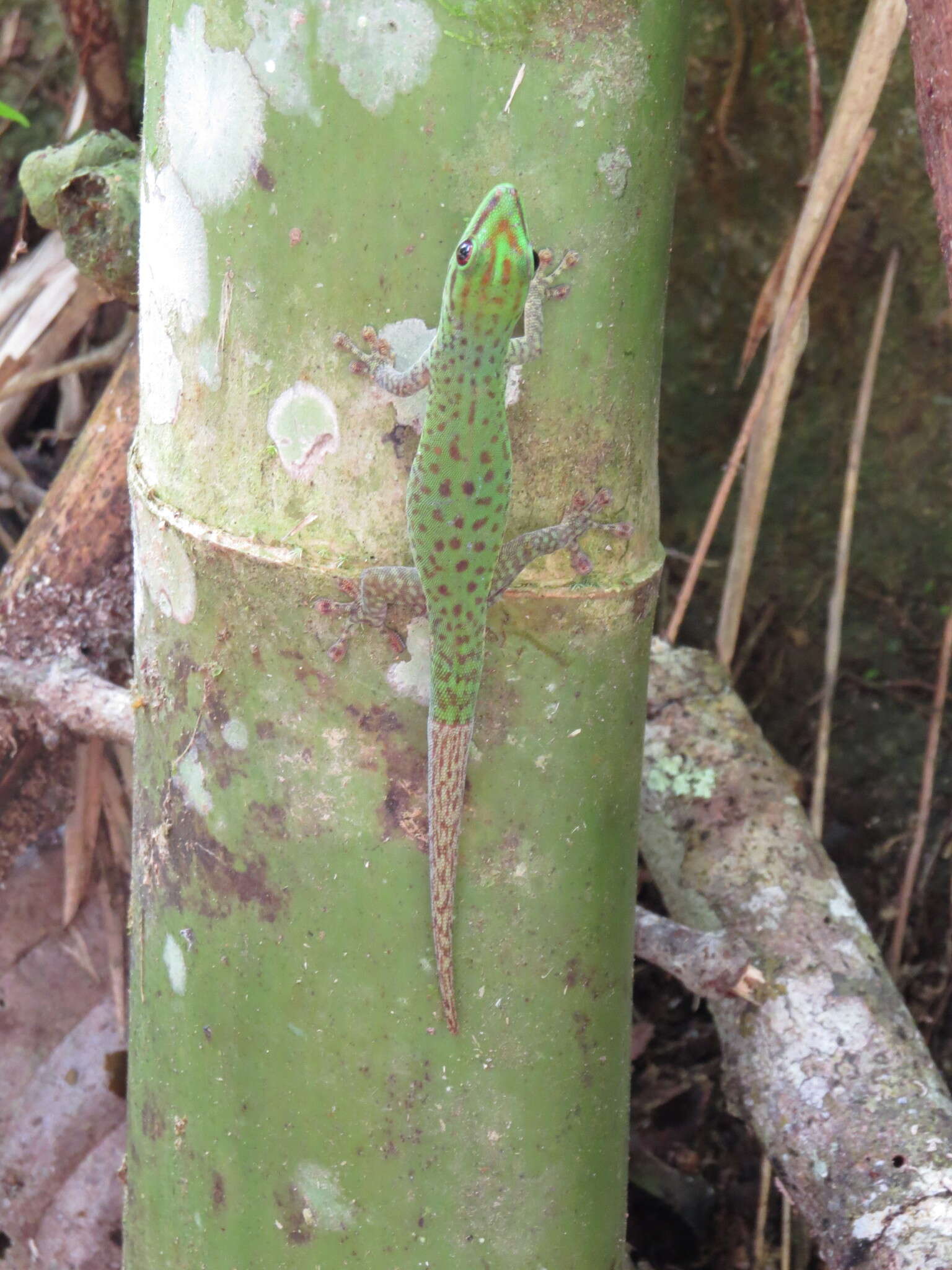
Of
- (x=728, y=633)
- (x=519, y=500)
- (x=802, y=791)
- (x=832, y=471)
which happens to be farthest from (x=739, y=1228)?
(x=519, y=500)

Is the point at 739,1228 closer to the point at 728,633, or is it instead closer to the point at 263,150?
the point at 728,633

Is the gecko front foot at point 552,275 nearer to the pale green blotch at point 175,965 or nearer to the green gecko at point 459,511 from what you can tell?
the green gecko at point 459,511

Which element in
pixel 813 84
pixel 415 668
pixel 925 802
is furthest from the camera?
pixel 925 802

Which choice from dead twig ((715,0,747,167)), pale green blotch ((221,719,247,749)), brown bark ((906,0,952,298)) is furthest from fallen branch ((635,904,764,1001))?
dead twig ((715,0,747,167))

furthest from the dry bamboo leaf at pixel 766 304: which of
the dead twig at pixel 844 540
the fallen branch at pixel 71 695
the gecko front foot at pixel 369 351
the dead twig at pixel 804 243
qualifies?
the fallen branch at pixel 71 695

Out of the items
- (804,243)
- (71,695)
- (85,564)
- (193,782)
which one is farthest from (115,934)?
(804,243)

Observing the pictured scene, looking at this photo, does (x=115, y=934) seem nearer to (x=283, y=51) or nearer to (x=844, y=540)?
(x=844, y=540)
